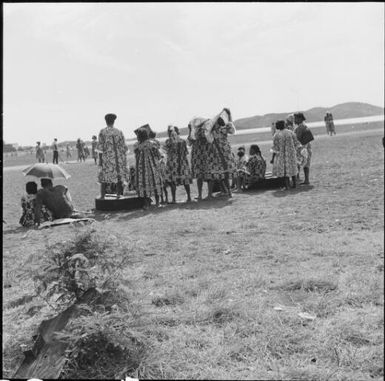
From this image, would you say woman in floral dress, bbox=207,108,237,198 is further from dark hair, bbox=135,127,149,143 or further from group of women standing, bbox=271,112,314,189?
dark hair, bbox=135,127,149,143

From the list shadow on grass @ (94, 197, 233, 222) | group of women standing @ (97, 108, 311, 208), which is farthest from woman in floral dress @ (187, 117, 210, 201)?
shadow on grass @ (94, 197, 233, 222)

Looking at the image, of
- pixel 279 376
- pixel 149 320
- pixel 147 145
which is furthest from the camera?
pixel 147 145

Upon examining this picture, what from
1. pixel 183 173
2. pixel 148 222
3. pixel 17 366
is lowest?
pixel 17 366

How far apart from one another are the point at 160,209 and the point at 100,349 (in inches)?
238

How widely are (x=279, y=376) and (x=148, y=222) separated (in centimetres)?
521

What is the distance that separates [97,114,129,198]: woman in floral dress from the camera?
9.21 meters

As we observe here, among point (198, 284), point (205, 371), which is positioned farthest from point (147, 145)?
point (205, 371)

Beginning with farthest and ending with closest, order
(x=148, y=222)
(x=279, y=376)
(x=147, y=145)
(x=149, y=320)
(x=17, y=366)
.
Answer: (x=147, y=145), (x=148, y=222), (x=149, y=320), (x=17, y=366), (x=279, y=376)

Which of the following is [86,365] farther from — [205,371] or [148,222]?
[148,222]

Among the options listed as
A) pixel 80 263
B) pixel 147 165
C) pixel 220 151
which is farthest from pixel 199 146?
pixel 80 263

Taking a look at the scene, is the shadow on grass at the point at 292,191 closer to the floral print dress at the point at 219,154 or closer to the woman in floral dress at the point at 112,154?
the floral print dress at the point at 219,154

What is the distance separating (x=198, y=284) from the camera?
432cm

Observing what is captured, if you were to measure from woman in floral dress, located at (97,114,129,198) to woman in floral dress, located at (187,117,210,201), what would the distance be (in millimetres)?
1337

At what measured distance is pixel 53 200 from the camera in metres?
8.07
